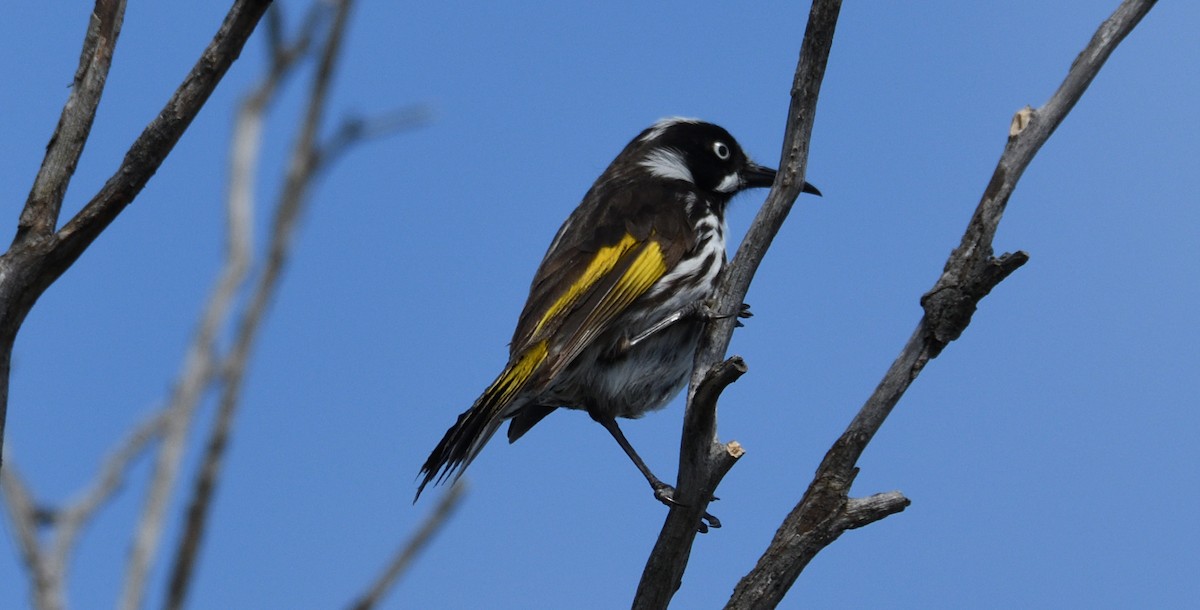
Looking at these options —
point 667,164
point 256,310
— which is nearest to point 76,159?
point 256,310

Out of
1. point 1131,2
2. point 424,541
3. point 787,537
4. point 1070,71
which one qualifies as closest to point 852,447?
point 787,537

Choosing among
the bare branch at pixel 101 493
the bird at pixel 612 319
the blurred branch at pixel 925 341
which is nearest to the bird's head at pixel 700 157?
the bird at pixel 612 319

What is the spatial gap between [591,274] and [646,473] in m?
1.08

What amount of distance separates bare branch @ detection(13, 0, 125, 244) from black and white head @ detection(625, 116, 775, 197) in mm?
3945

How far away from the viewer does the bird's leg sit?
19.9 ft

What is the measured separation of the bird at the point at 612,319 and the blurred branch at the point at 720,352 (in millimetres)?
318

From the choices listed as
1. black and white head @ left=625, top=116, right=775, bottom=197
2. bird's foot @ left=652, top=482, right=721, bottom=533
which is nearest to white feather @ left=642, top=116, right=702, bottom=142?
black and white head @ left=625, top=116, right=775, bottom=197

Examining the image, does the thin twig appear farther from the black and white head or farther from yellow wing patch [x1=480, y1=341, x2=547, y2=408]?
the black and white head

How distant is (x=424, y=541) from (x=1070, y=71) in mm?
4384

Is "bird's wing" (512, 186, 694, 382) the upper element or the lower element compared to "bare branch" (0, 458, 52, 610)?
upper

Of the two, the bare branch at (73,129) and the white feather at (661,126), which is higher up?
the white feather at (661,126)

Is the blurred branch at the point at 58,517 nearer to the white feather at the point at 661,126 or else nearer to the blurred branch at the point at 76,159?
the blurred branch at the point at 76,159

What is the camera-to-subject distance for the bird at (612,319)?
643 centimetres

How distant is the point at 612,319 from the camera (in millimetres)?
6672
